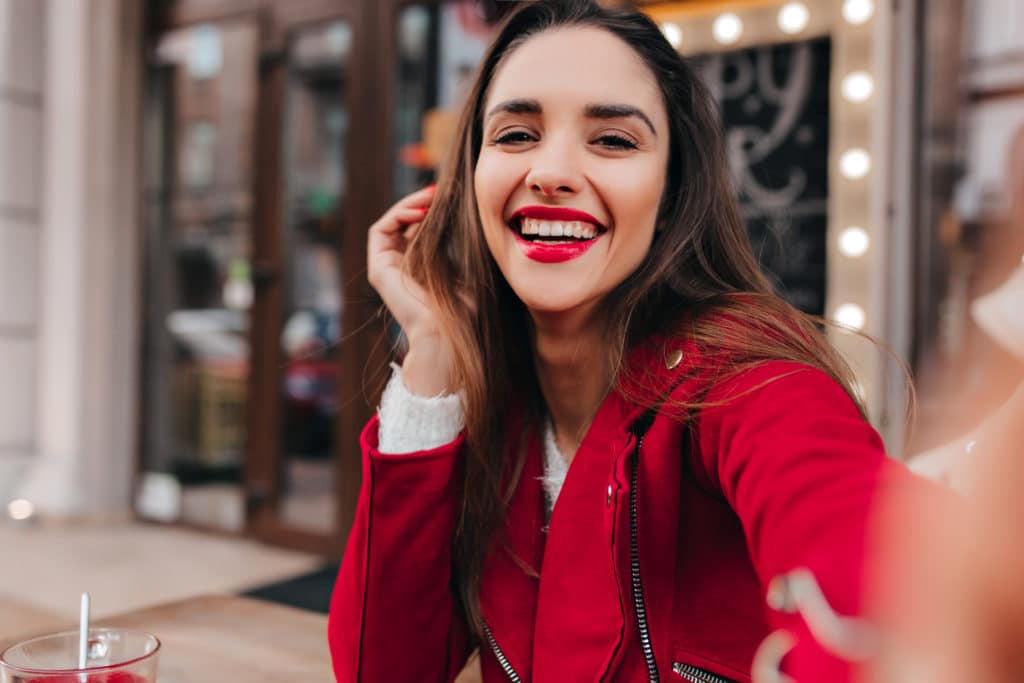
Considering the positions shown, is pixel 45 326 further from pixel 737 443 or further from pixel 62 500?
pixel 737 443

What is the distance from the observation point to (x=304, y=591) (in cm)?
320

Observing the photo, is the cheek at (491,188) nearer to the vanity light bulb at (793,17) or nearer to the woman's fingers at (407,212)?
the woman's fingers at (407,212)

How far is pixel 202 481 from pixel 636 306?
376 centimetres

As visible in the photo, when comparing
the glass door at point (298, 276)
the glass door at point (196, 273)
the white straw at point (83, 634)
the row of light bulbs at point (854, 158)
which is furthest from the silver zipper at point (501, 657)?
the glass door at point (196, 273)

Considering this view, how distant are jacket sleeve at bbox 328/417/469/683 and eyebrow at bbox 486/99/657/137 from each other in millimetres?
373

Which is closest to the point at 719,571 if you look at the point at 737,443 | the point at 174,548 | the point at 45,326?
the point at 737,443

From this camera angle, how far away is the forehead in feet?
3.12

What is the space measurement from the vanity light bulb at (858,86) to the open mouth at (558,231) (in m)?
2.01

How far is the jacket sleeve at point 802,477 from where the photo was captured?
500 mm

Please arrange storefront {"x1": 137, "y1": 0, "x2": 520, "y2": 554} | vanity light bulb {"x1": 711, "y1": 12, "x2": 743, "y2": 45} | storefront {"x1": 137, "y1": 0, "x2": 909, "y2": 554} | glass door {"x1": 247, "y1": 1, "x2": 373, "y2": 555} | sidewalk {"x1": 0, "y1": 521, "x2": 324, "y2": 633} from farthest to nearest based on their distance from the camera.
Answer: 1. glass door {"x1": 247, "y1": 1, "x2": 373, "y2": 555}
2. storefront {"x1": 137, "y1": 0, "x2": 520, "y2": 554}
3. sidewalk {"x1": 0, "y1": 521, "x2": 324, "y2": 633}
4. vanity light bulb {"x1": 711, "y1": 12, "x2": 743, "y2": 45}
5. storefront {"x1": 137, "y1": 0, "x2": 909, "y2": 554}

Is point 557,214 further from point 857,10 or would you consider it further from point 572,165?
point 857,10

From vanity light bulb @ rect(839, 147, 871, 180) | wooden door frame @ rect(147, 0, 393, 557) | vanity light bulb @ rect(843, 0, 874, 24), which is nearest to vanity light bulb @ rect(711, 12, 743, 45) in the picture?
vanity light bulb @ rect(843, 0, 874, 24)

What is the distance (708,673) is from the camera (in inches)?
32.2

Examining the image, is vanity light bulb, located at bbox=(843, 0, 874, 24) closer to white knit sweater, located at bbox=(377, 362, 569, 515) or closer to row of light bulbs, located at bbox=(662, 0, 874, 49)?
row of light bulbs, located at bbox=(662, 0, 874, 49)
